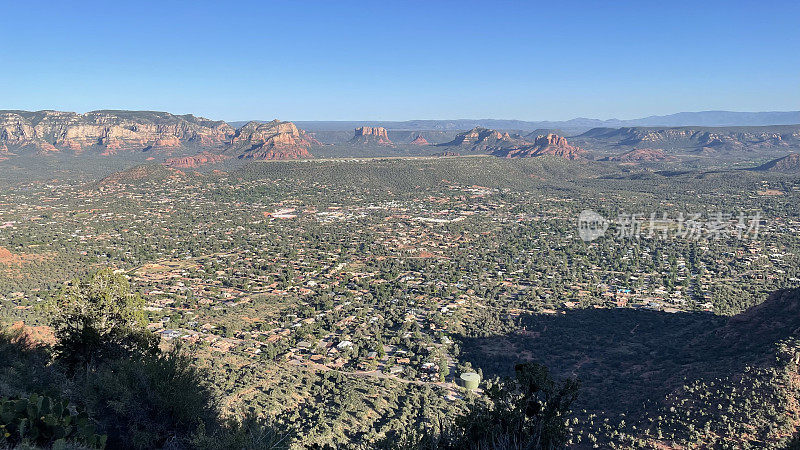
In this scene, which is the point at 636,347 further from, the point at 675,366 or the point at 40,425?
the point at 40,425

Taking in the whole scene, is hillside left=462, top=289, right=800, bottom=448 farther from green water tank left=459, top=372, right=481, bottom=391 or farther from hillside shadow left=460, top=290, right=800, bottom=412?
green water tank left=459, top=372, right=481, bottom=391

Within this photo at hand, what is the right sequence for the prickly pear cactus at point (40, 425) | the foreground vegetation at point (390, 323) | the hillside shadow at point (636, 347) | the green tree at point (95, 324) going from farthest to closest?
the hillside shadow at point (636, 347), the green tree at point (95, 324), the foreground vegetation at point (390, 323), the prickly pear cactus at point (40, 425)

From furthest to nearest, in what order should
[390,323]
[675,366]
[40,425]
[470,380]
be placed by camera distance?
1. [390,323]
2. [470,380]
3. [675,366]
4. [40,425]

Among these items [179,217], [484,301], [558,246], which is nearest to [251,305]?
[484,301]

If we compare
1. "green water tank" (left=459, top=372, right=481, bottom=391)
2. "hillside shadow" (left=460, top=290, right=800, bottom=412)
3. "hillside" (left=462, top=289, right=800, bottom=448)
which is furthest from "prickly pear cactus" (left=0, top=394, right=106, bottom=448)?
"hillside shadow" (left=460, top=290, right=800, bottom=412)

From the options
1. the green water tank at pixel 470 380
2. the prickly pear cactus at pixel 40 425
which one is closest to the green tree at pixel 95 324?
the prickly pear cactus at pixel 40 425

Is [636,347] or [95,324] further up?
[95,324]

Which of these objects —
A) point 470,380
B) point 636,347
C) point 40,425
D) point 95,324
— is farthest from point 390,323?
point 40,425

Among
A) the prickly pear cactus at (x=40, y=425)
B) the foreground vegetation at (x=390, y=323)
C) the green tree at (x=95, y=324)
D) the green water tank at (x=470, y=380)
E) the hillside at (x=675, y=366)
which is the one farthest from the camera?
the green water tank at (x=470, y=380)

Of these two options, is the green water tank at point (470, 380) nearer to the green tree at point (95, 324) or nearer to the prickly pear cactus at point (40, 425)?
the green tree at point (95, 324)
